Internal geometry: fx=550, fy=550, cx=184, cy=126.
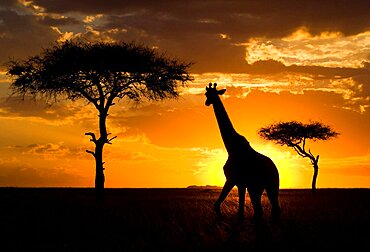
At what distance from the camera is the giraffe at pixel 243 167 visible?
15703 millimetres

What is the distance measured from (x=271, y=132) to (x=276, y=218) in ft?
137

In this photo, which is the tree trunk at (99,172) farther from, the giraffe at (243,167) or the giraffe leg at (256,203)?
the giraffe leg at (256,203)

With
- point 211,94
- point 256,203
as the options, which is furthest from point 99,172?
point 256,203

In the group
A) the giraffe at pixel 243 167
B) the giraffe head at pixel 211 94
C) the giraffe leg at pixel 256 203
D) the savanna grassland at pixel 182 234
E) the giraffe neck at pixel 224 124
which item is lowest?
the savanna grassland at pixel 182 234

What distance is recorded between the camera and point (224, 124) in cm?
1666

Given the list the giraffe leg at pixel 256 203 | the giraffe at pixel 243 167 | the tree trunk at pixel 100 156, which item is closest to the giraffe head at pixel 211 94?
the giraffe at pixel 243 167

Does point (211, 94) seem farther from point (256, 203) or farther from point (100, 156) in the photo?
point (100, 156)

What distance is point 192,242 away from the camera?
1201 centimetres

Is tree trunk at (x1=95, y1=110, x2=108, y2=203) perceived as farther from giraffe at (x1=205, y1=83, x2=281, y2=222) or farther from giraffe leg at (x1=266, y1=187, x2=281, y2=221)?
giraffe leg at (x1=266, y1=187, x2=281, y2=221)

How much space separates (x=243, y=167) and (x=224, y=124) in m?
1.58

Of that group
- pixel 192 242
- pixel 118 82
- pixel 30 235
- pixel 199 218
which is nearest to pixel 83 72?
pixel 118 82

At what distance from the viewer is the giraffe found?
15.7m

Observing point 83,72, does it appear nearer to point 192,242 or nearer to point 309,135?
point 192,242

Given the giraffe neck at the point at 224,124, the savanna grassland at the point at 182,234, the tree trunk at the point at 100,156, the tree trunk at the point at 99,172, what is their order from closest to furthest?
the savanna grassland at the point at 182,234
the giraffe neck at the point at 224,124
the tree trunk at the point at 100,156
the tree trunk at the point at 99,172
